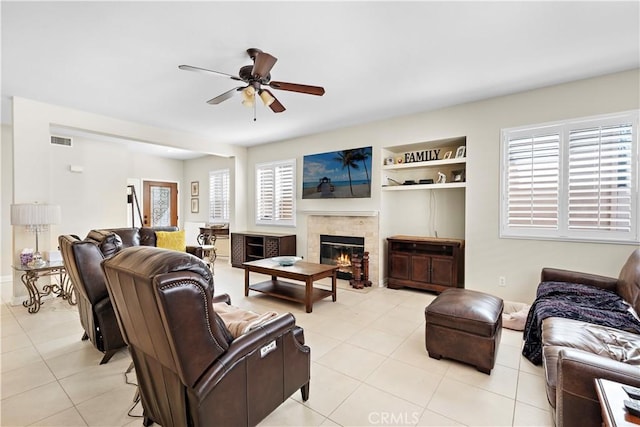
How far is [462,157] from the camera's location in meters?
4.18

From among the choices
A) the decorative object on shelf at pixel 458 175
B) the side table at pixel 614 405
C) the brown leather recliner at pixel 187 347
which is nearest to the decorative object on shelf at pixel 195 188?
the decorative object on shelf at pixel 458 175

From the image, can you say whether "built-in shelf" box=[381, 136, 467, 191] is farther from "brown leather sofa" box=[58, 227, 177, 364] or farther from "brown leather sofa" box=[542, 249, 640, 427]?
"brown leather sofa" box=[58, 227, 177, 364]

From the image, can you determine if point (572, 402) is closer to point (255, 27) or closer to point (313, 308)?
point (313, 308)

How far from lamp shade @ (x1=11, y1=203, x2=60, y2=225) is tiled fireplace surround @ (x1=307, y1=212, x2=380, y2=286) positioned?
12.6 ft

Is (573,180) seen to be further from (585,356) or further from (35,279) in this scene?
(35,279)

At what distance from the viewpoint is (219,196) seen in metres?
8.00

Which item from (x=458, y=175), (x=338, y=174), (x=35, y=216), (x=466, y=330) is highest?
(x=338, y=174)

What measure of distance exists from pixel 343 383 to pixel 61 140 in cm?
708

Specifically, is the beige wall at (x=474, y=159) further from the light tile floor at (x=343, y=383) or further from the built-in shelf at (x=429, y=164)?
the light tile floor at (x=343, y=383)

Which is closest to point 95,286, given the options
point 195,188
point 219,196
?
point 219,196

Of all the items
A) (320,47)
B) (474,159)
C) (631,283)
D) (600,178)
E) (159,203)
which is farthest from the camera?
(159,203)

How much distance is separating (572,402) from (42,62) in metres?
4.79

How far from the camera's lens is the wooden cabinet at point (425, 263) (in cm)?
426

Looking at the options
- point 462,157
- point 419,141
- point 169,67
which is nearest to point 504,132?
point 462,157
